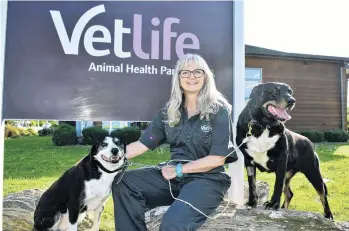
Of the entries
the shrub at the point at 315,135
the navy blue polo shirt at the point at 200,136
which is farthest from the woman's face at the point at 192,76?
the shrub at the point at 315,135

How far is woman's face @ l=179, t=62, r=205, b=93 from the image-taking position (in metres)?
2.92

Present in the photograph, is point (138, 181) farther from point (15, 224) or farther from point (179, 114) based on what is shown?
point (15, 224)

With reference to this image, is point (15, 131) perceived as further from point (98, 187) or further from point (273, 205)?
point (273, 205)

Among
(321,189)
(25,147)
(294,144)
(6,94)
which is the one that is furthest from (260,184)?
(25,147)

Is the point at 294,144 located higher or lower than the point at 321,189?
higher

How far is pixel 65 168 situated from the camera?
6.14 metres

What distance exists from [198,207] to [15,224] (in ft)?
7.58

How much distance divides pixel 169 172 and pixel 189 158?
0.21 m

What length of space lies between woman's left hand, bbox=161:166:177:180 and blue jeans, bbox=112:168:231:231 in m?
0.06

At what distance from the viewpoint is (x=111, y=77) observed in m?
3.59

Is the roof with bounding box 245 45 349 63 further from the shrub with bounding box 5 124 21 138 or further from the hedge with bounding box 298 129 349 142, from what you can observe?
the shrub with bounding box 5 124 21 138

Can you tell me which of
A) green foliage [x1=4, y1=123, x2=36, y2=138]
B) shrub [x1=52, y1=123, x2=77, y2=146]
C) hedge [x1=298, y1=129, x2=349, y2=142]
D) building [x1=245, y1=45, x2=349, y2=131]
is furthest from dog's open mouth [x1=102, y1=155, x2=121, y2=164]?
hedge [x1=298, y1=129, x2=349, y2=142]

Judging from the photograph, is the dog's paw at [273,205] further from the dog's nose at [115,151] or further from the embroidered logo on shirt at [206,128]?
the dog's nose at [115,151]

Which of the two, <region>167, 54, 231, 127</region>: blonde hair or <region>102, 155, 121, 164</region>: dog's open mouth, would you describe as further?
<region>102, 155, 121, 164</region>: dog's open mouth
